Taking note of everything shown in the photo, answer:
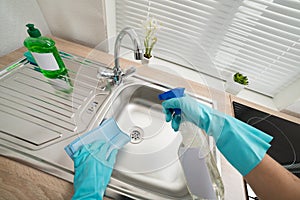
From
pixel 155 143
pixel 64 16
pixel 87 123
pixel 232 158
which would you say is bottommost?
pixel 155 143

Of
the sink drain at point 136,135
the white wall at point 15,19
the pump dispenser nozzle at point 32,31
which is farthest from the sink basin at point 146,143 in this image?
the white wall at point 15,19

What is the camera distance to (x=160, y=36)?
0.85m

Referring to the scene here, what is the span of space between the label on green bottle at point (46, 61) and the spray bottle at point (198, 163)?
531 millimetres

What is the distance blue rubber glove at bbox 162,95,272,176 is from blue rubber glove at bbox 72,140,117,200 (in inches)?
13.1

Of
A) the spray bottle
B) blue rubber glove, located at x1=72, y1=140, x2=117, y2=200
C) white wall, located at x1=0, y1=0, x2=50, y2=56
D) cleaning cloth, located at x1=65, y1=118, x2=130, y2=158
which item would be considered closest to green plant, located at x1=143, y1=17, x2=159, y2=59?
the spray bottle

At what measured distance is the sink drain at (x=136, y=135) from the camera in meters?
0.75

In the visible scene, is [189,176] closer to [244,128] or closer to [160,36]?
[244,128]

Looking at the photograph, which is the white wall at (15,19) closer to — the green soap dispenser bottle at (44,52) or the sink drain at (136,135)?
the green soap dispenser bottle at (44,52)

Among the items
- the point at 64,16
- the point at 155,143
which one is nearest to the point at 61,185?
the point at 155,143

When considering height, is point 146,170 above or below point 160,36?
below

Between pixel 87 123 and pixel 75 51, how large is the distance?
0.55 m

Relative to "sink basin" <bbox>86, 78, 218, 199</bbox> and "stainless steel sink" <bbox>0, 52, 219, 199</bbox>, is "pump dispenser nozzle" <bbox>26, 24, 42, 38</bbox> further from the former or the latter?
"sink basin" <bbox>86, 78, 218, 199</bbox>

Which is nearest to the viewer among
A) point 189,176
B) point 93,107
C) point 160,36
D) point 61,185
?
point 61,185

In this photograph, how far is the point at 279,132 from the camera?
0.78m
